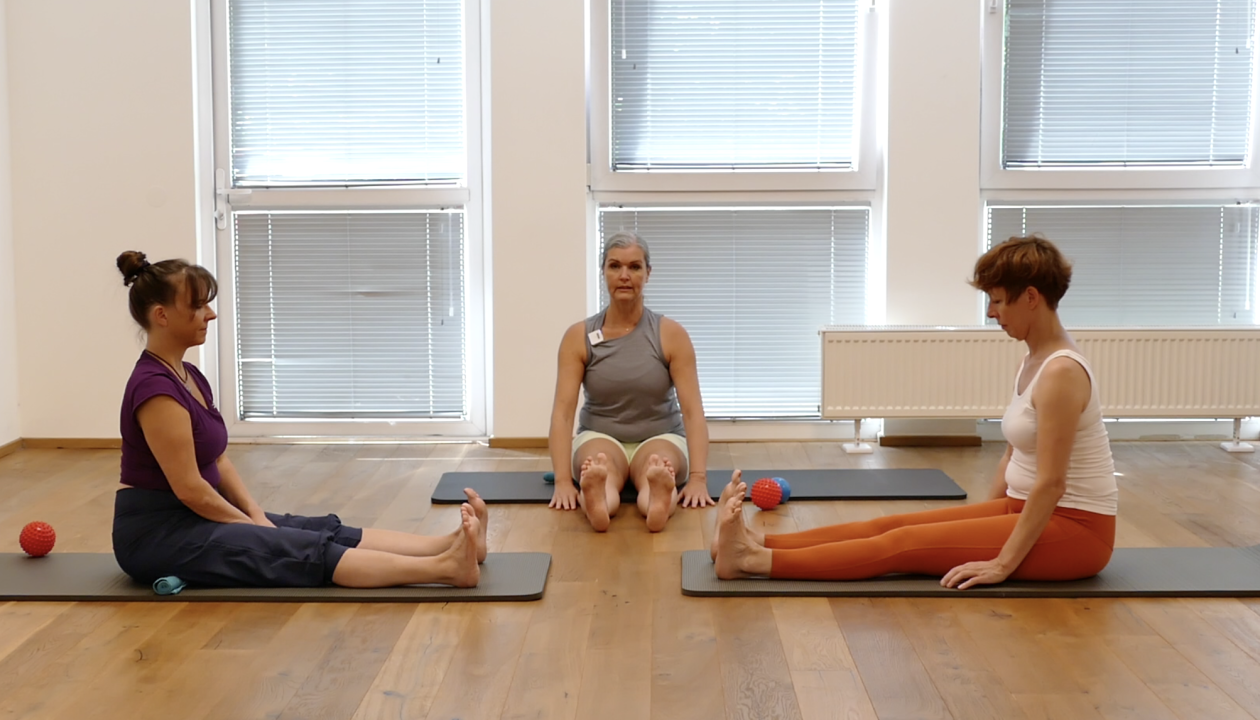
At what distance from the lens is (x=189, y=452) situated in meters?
2.62

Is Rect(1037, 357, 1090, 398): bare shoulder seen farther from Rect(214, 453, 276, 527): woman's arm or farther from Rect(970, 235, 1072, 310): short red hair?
Rect(214, 453, 276, 527): woman's arm

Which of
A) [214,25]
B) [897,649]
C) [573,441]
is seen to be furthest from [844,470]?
[214,25]

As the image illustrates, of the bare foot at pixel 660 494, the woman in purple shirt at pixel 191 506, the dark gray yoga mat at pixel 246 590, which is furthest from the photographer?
the bare foot at pixel 660 494

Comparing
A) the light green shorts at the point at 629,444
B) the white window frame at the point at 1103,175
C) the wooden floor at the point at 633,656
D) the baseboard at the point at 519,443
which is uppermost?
the white window frame at the point at 1103,175

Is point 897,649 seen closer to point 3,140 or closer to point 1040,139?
point 1040,139

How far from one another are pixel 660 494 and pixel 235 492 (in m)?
1.22

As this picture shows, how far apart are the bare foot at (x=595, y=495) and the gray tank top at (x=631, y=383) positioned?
1.42 feet

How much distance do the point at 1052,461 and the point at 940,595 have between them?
42cm

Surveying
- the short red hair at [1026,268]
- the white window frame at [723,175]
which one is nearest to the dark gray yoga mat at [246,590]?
the short red hair at [1026,268]

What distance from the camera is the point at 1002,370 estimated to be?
466 centimetres

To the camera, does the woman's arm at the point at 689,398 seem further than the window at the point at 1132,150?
No

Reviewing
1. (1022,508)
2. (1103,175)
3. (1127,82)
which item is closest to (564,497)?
(1022,508)

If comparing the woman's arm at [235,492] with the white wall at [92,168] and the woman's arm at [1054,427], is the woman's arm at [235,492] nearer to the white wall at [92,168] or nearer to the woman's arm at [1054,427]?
the woman's arm at [1054,427]

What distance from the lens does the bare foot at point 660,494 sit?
339 centimetres
